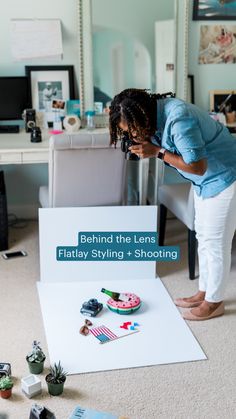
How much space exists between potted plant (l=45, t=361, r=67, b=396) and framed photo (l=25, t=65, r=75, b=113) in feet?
6.81

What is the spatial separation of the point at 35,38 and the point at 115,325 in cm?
206

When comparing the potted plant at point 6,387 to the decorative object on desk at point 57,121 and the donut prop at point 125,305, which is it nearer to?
the donut prop at point 125,305

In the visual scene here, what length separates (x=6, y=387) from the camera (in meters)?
2.01

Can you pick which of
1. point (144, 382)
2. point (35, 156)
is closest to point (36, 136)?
point (35, 156)

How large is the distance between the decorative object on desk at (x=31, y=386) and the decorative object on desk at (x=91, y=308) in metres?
0.59

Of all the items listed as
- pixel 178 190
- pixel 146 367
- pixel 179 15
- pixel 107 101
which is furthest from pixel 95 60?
pixel 146 367

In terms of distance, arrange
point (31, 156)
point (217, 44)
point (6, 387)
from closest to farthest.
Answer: point (6, 387), point (31, 156), point (217, 44)

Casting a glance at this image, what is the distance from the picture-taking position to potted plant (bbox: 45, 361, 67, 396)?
6.67ft

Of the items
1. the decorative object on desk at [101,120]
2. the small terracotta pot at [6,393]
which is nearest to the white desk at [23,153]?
the decorative object on desk at [101,120]

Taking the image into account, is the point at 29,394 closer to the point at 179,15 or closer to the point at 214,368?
the point at 214,368

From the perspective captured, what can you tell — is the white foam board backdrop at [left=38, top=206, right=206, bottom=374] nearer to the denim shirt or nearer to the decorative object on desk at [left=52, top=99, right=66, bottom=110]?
the denim shirt

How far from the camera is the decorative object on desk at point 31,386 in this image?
203 centimetres

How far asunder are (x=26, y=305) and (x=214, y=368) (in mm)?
1036

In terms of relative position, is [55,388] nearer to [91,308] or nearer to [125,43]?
[91,308]
